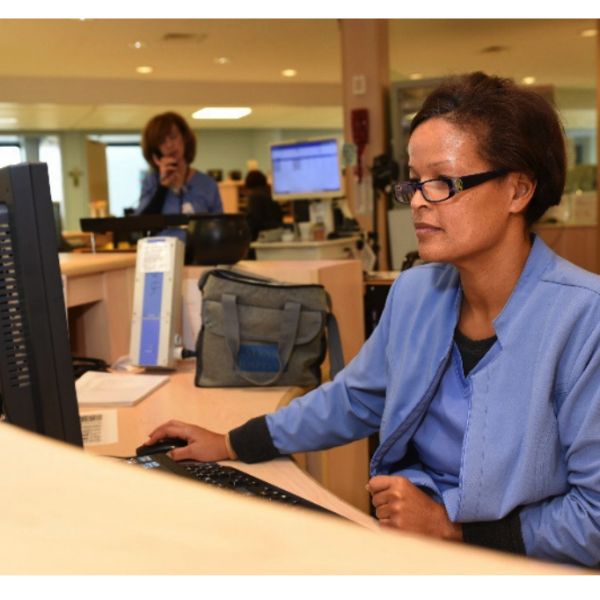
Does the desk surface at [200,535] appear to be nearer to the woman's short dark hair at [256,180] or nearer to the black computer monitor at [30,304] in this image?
the black computer monitor at [30,304]

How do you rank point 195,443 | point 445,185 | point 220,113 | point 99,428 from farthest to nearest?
1. point 220,113
2. point 99,428
3. point 195,443
4. point 445,185

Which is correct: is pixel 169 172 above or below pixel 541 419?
above

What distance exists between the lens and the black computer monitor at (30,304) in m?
1.08

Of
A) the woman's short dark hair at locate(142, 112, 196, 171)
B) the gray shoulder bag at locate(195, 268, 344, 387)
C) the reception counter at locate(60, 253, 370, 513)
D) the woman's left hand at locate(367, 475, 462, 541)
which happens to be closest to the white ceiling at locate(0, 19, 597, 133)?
the woman's short dark hair at locate(142, 112, 196, 171)

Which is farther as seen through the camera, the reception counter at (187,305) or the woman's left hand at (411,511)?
the reception counter at (187,305)

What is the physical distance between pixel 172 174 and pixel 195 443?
2531 millimetres

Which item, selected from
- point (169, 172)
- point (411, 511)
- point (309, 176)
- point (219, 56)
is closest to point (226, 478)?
point (411, 511)

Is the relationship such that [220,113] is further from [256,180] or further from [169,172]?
[169,172]

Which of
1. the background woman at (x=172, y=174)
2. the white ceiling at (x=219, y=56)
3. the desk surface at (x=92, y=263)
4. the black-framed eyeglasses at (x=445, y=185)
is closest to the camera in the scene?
the black-framed eyeglasses at (x=445, y=185)

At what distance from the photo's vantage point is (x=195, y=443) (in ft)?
5.05

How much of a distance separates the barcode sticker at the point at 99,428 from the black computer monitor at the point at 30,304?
1.72 feet

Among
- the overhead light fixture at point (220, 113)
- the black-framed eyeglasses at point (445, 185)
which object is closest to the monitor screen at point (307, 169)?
the black-framed eyeglasses at point (445, 185)

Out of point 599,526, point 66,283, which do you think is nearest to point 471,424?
point 599,526

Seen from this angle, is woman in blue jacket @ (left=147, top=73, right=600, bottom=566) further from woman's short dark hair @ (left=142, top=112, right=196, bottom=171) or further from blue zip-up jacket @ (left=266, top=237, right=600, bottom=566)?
woman's short dark hair @ (left=142, top=112, right=196, bottom=171)
